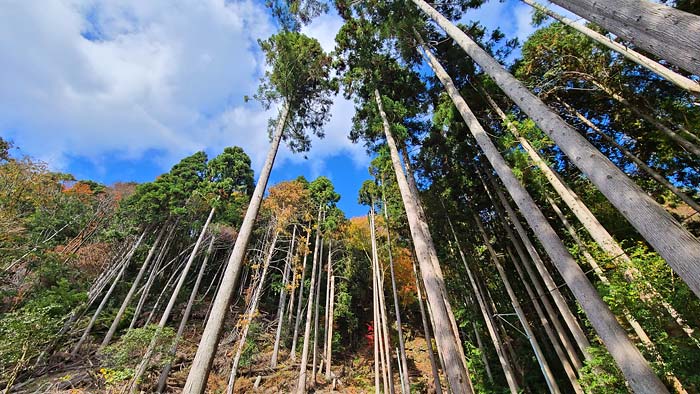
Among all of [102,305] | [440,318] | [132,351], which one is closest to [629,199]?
[440,318]

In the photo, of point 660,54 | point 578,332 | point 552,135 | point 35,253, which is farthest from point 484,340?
point 35,253

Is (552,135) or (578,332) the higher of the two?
(552,135)

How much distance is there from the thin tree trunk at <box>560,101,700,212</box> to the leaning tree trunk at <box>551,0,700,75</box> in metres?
6.33

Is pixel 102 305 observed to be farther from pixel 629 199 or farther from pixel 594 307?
pixel 629 199

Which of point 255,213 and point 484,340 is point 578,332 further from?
point 255,213

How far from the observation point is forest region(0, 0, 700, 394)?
128 inches

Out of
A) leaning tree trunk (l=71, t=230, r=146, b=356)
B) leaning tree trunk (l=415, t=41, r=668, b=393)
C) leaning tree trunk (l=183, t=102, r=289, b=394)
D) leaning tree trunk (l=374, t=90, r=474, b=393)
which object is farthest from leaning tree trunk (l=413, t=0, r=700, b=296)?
leaning tree trunk (l=71, t=230, r=146, b=356)

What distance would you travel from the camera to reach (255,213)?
4930 mm

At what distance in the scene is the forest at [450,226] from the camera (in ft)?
10.7

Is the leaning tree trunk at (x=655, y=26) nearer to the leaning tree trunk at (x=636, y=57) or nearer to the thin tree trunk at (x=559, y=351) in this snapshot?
the leaning tree trunk at (x=636, y=57)

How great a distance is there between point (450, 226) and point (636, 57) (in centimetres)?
663

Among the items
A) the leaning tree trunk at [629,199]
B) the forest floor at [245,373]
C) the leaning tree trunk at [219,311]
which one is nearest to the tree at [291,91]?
the leaning tree trunk at [219,311]

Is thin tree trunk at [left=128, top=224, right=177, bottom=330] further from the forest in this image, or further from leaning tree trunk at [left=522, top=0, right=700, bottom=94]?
leaning tree trunk at [left=522, top=0, right=700, bottom=94]

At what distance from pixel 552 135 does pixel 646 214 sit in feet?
4.74
